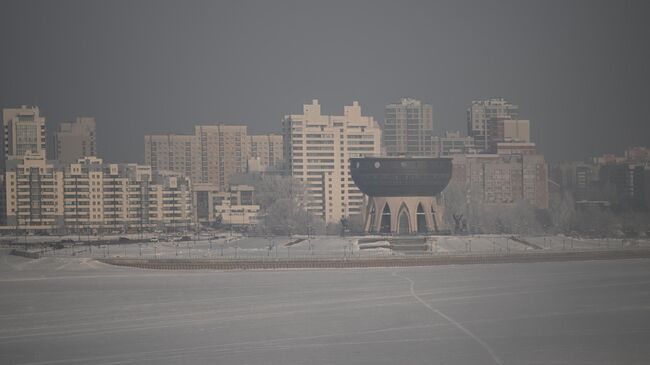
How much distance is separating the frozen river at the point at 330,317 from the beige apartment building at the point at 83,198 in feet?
64.9

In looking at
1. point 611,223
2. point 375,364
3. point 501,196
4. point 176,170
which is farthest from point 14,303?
point 176,170

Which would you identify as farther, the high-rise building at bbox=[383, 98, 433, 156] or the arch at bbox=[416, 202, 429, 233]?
the high-rise building at bbox=[383, 98, 433, 156]

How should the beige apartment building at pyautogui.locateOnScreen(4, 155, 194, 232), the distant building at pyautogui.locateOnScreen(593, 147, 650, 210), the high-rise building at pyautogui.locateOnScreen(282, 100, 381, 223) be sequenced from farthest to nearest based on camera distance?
1. the high-rise building at pyautogui.locateOnScreen(282, 100, 381, 223)
2. the beige apartment building at pyautogui.locateOnScreen(4, 155, 194, 232)
3. the distant building at pyautogui.locateOnScreen(593, 147, 650, 210)

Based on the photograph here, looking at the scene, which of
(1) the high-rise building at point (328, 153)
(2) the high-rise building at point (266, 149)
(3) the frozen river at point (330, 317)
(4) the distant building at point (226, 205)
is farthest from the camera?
(2) the high-rise building at point (266, 149)

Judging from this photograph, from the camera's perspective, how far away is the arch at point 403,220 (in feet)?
150

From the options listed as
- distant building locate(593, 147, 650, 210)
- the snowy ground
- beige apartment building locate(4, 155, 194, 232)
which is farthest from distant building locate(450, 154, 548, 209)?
the snowy ground

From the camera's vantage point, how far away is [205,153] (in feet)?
242

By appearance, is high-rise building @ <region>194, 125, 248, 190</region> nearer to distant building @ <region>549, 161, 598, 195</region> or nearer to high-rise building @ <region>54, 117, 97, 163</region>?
high-rise building @ <region>54, 117, 97, 163</region>

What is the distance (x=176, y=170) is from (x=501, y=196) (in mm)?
21122

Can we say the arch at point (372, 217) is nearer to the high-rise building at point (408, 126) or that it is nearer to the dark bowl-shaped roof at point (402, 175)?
the dark bowl-shaped roof at point (402, 175)

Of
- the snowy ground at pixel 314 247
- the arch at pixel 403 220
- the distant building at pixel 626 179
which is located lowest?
the snowy ground at pixel 314 247

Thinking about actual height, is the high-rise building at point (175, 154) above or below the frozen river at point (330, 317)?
above

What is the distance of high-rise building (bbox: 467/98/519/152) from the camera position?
2857 inches

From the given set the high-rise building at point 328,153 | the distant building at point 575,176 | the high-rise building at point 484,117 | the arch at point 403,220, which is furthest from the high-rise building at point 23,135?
the high-rise building at point 484,117
